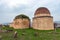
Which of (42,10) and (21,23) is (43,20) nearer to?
(42,10)

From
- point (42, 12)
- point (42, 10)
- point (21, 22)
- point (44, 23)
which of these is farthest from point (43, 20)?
point (21, 22)

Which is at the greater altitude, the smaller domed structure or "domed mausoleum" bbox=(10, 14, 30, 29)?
the smaller domed structure

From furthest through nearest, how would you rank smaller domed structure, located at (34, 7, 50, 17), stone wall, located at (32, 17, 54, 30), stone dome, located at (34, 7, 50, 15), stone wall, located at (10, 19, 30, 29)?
1. stone wall, located at (10, 19, 30, 29)
2. stone dome, located at (34, 7, 50, 15)
3. smaller domed structure, located at (34, 7, 50, 17)
4. stone wall, located at (32, 17, 54, 30)

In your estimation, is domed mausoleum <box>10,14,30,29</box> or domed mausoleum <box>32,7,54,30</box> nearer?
domed mausoleum <box>32,7,54,30</box>

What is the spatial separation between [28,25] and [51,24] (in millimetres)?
5538

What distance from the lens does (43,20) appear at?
30.5 metres

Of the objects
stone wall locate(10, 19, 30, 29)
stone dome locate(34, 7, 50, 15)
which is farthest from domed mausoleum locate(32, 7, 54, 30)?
stone wall locate(10, 19, 30, 29)

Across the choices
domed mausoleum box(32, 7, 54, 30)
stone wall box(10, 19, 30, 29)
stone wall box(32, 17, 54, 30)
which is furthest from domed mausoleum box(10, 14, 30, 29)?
stone wall box(32, 17, 54, 30)

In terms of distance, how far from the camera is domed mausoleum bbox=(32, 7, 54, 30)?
30500 mm

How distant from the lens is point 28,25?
3381 cm

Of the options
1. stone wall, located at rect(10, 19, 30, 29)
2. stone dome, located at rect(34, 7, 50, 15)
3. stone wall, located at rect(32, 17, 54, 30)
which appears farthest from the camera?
stone wall, located at rect(10, 19, 30, 29)

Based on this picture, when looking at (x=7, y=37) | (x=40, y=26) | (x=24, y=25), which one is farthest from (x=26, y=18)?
(x=7, y=37)

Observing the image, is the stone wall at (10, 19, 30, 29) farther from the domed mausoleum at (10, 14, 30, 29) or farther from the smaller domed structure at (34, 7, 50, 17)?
the smaller domed structure at (34, 7, 50, 17)

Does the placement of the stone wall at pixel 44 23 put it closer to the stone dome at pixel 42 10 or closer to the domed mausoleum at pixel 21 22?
the stone dome at pixel 42 10
